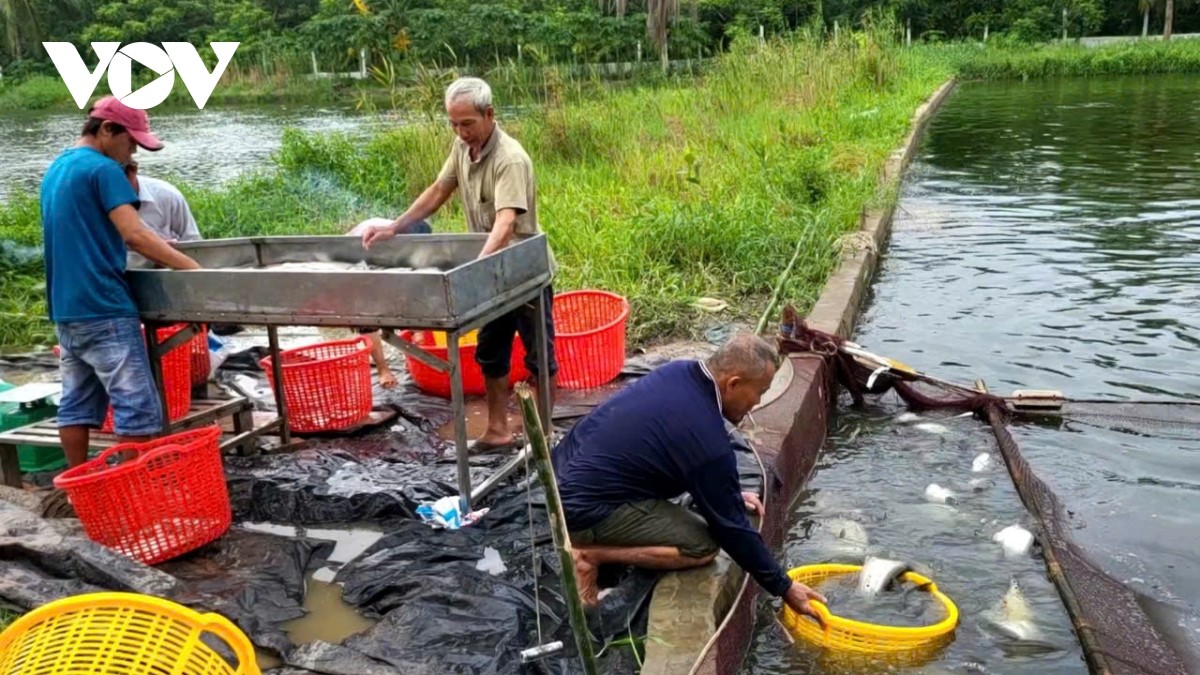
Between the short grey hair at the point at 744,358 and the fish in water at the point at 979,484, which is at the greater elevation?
the short grey hair at the point at 744,358

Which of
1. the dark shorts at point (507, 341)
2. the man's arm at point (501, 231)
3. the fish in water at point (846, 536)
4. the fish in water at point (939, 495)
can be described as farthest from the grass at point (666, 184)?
the man's arm at point (501, 231)

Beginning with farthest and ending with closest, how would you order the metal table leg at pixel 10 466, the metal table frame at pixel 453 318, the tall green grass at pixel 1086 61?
the tall green grass at pixel 1086 61 → the metal table leg at pixel 10 466 → the metal table frame at pixel 453 318

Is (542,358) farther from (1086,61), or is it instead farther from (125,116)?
(1086,61)

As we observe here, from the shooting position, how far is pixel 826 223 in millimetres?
8812

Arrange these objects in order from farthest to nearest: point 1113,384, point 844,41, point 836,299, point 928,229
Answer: point 844,41, point 928,229, point 836,299, point 1113,384

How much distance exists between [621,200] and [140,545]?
658 centimetres

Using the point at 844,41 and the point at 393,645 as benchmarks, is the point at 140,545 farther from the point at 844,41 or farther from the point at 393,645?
the point at 844,41

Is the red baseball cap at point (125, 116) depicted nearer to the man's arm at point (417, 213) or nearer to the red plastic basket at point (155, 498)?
the man's arm at point (417, 213)

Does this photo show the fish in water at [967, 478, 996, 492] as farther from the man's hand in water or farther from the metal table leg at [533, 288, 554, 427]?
the metal table leg at [533, 288, 554, 427]

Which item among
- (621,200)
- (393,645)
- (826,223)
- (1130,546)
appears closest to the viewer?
(393,645)

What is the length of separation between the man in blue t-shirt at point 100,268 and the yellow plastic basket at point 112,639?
81.2 inches

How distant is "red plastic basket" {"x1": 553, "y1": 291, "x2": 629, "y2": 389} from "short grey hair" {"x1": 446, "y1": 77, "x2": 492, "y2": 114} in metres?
1.61

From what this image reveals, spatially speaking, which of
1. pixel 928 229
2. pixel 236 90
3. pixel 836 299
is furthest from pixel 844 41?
pixel 236 90

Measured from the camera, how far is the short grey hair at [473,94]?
4.50m
